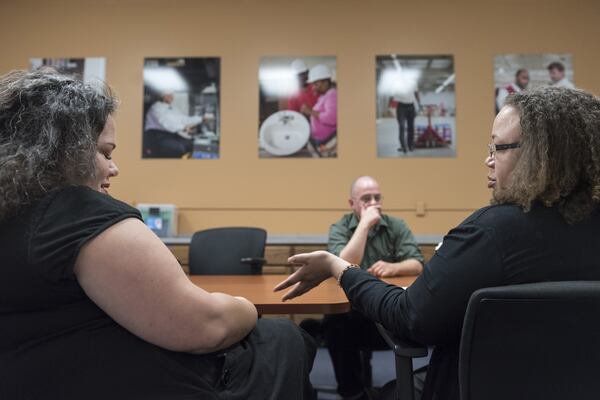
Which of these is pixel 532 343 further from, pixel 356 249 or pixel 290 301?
pixel 356 249

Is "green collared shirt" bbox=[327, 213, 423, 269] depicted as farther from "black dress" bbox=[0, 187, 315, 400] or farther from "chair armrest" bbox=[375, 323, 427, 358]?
"black dress" bbox=[0, 187, 315, 400]

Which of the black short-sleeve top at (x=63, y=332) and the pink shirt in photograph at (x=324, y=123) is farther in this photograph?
the pink shirt in photograph at (x=324, y=123)

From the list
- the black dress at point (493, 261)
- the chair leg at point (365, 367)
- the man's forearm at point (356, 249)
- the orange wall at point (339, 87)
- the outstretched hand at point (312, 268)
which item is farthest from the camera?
the orange wall at point (339, 87)

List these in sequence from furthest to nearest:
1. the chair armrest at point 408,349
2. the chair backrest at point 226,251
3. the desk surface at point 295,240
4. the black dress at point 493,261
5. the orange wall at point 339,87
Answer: the orange wall at point 339,87
the desk surface at point 295,240
the chair backrest at point 226,251
the chair armrest at point 408,349
the black dress at point 493,261

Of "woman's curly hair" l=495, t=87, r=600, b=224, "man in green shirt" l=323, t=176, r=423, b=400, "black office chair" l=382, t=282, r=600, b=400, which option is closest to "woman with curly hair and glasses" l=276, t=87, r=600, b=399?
"woman's curly hair" l=495, t=87, r=600, b=224

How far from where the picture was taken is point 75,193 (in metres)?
0.85

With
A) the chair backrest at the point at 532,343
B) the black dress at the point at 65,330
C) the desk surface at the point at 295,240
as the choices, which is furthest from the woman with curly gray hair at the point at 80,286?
the desk surface at the point at 295,240

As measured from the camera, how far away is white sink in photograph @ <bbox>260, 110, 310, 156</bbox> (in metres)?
4.11

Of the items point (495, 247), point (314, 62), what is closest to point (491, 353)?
point (495, 247)

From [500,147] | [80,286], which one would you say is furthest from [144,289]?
[500,147]

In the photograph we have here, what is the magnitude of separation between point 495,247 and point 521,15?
4.06 meters

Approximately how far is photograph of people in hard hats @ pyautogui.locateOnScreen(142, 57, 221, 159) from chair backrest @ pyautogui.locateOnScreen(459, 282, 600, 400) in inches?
140

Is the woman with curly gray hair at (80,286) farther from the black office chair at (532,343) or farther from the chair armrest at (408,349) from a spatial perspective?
the black office chair at (532,343)

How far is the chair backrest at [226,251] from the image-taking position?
9.71 feet
